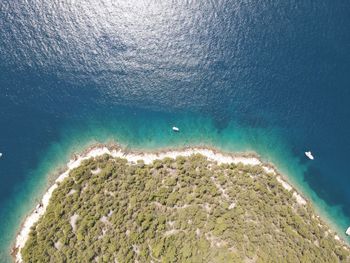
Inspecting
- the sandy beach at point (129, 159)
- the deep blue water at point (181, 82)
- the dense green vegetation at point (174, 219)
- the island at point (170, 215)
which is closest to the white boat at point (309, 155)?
the deep blue water at point (181, 82)

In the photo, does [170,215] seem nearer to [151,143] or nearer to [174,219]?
[174,219]

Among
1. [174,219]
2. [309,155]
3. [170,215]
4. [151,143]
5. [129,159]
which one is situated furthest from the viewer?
[309,155]

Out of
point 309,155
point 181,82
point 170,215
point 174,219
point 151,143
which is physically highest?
point 181,82

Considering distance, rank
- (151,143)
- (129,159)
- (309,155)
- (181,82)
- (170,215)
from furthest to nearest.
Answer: (309,155), (181,82), (151,143), (129,159), (170,215)

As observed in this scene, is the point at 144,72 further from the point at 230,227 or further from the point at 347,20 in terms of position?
the point at 347,20

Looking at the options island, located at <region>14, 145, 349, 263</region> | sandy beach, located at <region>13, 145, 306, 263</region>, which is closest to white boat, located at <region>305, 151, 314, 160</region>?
sandy beach, located at <region>13, 145, 306, 263</region>

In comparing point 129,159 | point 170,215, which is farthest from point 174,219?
point 129,159

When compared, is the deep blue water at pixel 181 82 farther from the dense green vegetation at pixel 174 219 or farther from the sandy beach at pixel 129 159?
the dense green vegetation at pixel 174 219
